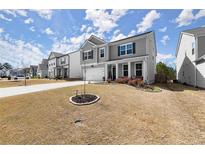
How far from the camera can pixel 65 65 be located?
3359 centimetres

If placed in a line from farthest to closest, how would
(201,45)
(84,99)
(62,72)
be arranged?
(62,72) → (201,45) → (84,99)

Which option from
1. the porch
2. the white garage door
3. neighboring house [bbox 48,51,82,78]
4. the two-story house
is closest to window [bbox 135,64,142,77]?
the white garage door

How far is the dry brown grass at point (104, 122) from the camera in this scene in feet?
16.1

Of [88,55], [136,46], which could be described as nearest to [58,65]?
[88,55]

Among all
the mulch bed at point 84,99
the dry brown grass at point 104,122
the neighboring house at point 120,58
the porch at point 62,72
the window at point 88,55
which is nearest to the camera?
the dry brown grass at point 104,122

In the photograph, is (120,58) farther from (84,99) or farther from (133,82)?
(84,99)

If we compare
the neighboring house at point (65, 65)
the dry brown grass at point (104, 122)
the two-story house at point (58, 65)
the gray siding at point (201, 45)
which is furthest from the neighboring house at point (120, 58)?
the two-story house at point (58, 65)

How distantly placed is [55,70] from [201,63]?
3162cm

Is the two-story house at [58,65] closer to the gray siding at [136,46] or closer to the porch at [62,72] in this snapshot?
the porch at [62,72]

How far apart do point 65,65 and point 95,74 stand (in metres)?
14.2

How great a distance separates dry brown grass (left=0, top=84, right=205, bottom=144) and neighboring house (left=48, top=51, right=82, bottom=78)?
2285cm

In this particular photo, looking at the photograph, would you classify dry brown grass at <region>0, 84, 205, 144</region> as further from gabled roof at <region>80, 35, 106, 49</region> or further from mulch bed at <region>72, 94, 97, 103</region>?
gabled roof at <region>80, 35, 106, 49</region>

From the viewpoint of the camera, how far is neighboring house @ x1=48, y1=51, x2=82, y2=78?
3119 cm

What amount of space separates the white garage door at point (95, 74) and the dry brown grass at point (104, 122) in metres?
12.7
